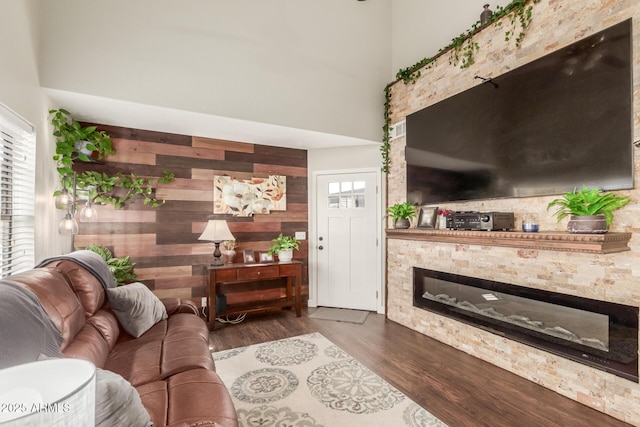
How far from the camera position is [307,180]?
4.68 metres

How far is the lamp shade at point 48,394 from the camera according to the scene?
482 mm

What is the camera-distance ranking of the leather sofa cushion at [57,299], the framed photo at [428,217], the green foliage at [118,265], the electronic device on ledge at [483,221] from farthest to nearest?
the framed photo at [428,217], the green foliage at [118,265], the electronic device on ledge at [483,221], the leather sofa cushion at [57,299]

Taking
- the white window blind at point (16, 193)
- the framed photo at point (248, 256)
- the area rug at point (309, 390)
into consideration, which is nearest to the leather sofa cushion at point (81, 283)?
the white window blind at point (16, 193)

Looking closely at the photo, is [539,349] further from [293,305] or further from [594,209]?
[293,305]

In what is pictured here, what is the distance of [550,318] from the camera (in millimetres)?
2371

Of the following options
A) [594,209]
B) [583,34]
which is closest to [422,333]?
[594,209]

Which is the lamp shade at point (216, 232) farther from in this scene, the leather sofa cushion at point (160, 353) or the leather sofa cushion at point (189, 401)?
the leather sofa cushion at point (189, 401)

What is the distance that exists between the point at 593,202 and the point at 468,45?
1981 millimetres

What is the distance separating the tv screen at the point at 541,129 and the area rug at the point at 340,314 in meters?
1.77

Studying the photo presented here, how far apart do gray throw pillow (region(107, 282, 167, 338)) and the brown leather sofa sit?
0.04 metres

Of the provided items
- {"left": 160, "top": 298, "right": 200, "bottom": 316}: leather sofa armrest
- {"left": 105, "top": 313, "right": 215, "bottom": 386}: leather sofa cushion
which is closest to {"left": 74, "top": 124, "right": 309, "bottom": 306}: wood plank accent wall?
{"left": 160, "top": 298, "right": 200, "bottom": 316}: leather sofa armrest

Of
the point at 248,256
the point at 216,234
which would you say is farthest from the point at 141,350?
the point at 248,256

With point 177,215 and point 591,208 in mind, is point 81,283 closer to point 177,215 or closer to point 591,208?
point 177,215

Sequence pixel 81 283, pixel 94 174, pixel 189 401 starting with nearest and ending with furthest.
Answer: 1. pixel 189 401
2. pixel 81 283
3. pixel 94 174
